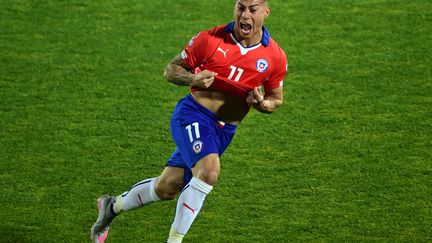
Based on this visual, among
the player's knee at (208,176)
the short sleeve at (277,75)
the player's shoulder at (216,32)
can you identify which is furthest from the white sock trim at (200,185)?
the player's shoulder at (216,32)

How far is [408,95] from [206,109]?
3247 millimetres

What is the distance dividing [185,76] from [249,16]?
0.60 m

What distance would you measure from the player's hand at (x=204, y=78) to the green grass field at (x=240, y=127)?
4.47 feet

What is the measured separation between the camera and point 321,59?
31.5ft

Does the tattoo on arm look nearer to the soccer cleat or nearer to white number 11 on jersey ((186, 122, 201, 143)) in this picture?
white number 11 on jersey ((186, 122, 201, 143))

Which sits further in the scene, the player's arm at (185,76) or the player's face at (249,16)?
the player's face at (249,16)

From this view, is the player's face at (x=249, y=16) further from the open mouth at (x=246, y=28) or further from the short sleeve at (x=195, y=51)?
the short sleeve at (x=195, y=51)

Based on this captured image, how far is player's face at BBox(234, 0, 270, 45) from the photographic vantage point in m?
6.28

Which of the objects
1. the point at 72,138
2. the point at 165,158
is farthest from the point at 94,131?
the point at 165,158

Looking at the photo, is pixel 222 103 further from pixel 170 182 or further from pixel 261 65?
pixel 170 182

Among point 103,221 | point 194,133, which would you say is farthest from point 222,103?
point 103,221

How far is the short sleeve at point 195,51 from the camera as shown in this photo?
634 cm

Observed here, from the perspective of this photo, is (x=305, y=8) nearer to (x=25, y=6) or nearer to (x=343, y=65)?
(x=343, y=65)

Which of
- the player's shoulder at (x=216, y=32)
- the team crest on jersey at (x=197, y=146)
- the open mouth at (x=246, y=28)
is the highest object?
the open mouth at (x=246, y=28)
